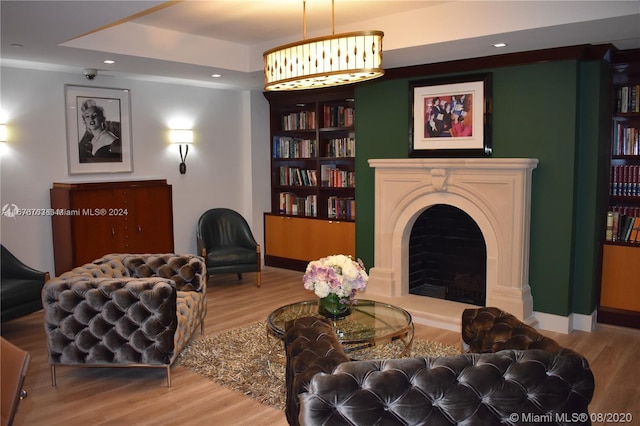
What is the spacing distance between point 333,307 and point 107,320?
61.5 inches

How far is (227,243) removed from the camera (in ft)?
22.7

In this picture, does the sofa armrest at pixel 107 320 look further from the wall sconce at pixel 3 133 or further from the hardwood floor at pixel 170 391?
the wall sconce at pixel 3 133

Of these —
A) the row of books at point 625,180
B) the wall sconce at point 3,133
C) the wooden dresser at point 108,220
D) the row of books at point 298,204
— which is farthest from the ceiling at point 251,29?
the row of books at point 298,204

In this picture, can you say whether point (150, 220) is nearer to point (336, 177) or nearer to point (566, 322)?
point (336, 177)

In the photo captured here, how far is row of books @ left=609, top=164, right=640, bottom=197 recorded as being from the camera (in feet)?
16.3

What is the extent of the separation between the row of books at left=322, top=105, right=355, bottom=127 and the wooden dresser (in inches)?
87.0

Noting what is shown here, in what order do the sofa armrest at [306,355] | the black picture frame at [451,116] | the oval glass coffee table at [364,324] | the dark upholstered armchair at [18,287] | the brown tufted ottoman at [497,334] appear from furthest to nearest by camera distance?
1. the black picture frame at [451,116]
2. the dark upholstered armchair at [18,287]
3. the oval glass coffee table at [364,324]
4. the brown tufted ottoman at [497,334]
5. the sofa armrest at [306,355]

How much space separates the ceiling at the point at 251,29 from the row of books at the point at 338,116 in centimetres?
136

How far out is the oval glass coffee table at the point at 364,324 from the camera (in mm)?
3496

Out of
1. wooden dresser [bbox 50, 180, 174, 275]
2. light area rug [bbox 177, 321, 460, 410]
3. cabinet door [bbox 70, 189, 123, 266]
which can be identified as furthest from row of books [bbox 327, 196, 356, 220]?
cabinet door [bbox 70, 189, 123, 266]

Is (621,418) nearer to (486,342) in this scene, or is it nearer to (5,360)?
(486,342)

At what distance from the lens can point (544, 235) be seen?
196 inches

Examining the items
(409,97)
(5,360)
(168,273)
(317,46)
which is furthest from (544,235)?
(5,360)

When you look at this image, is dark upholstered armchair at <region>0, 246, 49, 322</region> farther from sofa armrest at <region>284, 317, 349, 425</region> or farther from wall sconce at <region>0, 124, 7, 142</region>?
sofa armrest at <region>284, 317, 349, 425</region>
